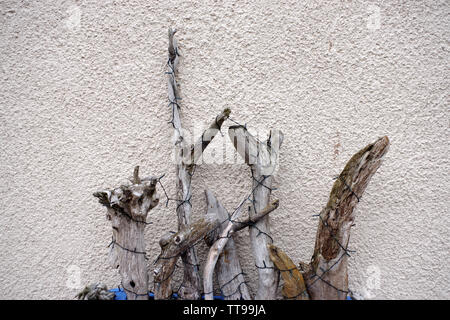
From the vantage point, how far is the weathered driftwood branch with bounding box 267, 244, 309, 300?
800 millimetres

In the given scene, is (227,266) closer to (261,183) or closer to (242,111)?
(261,183)

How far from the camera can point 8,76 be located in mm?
1022

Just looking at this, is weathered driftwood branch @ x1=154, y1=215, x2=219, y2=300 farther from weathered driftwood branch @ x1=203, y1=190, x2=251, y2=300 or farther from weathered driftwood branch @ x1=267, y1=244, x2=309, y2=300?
weathered driftwood branch @ x1=267, y1=244, x2=309, y2=300

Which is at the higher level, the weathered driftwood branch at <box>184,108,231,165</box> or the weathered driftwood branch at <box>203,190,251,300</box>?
the weathered driftwood branch at <box>184,108,231,165</box>

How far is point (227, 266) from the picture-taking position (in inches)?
36.2

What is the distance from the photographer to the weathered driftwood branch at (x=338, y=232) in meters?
0.77

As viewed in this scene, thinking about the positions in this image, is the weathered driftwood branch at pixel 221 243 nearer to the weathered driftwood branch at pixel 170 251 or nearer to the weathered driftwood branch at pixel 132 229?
the weathered driftwood branch at pixel 170 251

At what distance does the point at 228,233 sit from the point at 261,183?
18 centimetres

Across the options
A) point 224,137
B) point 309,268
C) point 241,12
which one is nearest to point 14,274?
point 224,137

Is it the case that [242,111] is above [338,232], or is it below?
above

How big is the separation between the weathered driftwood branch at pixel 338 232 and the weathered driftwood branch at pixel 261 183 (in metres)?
0.12

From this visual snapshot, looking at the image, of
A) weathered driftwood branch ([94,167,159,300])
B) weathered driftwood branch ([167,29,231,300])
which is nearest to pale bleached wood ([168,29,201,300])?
weathered driftwood branch ([167,29,231,300])

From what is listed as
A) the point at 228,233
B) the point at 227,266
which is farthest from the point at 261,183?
the point at 227,266

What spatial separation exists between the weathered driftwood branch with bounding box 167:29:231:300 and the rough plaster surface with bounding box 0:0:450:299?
0.05 metres
